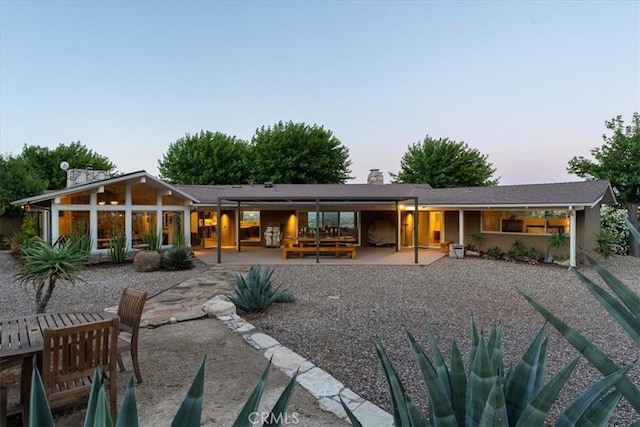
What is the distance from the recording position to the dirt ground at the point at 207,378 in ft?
10.7

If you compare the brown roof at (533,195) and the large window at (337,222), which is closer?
the brown roof at (533,195)

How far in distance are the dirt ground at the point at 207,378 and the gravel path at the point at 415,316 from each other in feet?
2.34

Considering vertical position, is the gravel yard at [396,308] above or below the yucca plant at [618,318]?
below

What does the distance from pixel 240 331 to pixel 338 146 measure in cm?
3000

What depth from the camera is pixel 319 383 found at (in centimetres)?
389

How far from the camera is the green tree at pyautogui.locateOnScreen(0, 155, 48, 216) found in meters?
19.0

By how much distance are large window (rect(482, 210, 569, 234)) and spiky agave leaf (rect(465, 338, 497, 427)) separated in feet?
50.8

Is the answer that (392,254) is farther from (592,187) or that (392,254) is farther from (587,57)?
(587,57)

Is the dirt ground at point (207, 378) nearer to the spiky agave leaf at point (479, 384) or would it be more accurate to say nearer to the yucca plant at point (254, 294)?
the yucca plant at point (254, 294)

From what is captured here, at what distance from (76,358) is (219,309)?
11.4 ft

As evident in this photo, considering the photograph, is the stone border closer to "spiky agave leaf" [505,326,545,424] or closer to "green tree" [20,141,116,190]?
"spiky agave leaf" [505,326,545,424]

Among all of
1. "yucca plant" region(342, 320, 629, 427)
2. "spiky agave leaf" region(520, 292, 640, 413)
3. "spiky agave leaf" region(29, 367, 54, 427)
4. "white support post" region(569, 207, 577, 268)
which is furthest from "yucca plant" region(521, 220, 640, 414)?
"white support post" region(569, 207, 577, 268)

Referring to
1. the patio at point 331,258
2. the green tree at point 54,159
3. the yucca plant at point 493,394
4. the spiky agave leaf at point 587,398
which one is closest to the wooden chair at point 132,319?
the yucca plant at point 493,394

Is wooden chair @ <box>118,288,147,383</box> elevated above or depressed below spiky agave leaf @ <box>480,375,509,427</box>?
below
